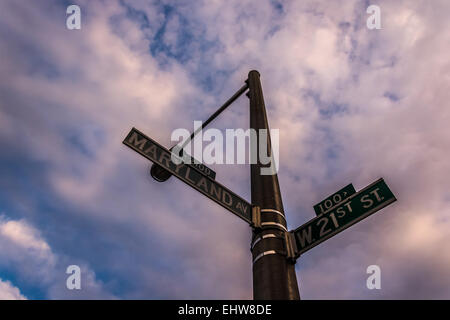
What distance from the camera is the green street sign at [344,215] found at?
4.37 m

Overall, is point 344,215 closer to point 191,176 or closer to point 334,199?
point 334,199

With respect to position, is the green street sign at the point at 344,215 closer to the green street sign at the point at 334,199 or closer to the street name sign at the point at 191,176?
the green street sign at the point at 334,199

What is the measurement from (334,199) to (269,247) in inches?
66.3

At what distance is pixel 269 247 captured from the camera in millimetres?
4461

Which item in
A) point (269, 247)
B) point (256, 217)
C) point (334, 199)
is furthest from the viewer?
point (334, 199)

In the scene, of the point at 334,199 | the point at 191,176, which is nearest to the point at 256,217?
the point at 191,176

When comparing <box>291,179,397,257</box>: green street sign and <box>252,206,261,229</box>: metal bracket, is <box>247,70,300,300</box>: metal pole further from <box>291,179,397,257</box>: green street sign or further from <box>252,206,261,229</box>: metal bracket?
<box>291,179,397,257</box>: green street sign

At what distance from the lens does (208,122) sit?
7.22m

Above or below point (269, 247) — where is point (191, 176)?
above

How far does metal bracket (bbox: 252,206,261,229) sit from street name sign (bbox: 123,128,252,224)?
53mm

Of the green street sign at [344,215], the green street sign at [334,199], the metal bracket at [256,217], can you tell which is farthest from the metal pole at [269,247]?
the green street sign at [334,199]

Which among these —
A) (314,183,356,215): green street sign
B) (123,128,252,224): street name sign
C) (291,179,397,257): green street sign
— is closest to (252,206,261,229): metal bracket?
(123,128,252,224): street name sign
